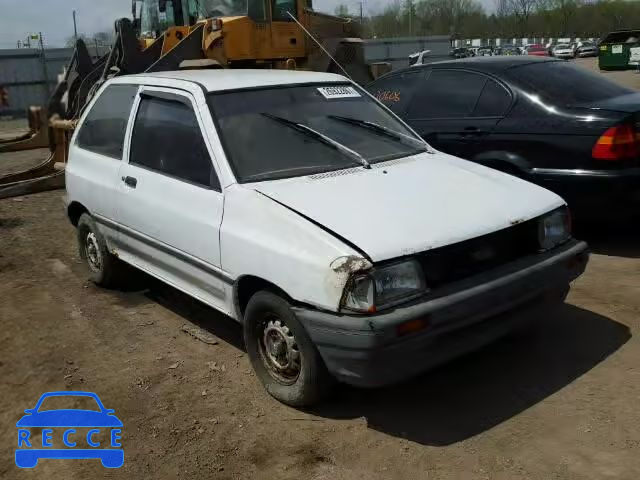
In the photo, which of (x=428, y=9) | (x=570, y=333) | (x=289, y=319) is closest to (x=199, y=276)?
(x=289, y=319)

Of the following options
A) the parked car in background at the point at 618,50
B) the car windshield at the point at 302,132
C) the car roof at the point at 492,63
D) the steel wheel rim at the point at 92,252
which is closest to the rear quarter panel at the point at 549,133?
the car roof at the point at 492,63

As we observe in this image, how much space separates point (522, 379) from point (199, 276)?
194cm

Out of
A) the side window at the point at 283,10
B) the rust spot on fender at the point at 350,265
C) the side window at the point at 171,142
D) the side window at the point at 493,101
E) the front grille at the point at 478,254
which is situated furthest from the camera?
the side window at the point at 283,10

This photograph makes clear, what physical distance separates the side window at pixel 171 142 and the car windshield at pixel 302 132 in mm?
186

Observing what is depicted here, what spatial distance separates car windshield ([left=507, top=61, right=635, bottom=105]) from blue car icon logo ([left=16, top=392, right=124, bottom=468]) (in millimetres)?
4248

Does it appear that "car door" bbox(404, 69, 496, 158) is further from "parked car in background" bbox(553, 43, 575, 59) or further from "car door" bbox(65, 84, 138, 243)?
"parked car in background" bbox(553, 43, 575, 59)

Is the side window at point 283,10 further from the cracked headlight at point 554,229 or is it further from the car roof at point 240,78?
the cracked headlight at point 554,229

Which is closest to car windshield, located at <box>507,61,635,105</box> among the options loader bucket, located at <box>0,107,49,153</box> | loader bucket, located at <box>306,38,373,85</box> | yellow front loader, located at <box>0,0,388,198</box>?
yellow front loader, located at <box>0,0,388,198</box>

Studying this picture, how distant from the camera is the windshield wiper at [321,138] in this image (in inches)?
157

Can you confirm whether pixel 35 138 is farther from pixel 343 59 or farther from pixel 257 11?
pixel 343 59

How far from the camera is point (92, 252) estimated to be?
5508mm

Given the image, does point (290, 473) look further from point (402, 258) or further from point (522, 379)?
A: point (522, 379)

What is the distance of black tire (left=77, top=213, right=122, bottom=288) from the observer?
5.18 metres

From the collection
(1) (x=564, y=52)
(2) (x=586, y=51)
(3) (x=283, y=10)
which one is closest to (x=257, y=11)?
(3) (x=283, y=10)
